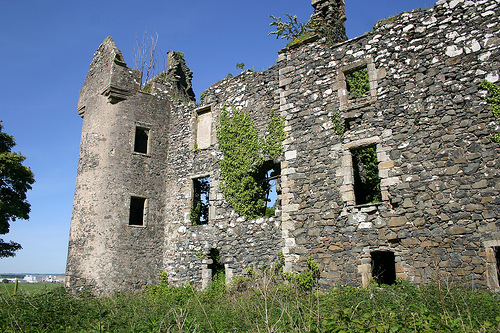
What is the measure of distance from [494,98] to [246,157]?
6.85 m

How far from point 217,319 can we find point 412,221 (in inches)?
192

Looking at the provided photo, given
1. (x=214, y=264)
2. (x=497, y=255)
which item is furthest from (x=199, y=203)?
(x=497, y=255)

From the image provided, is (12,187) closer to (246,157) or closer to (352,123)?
(246,157)

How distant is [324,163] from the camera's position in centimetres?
1061

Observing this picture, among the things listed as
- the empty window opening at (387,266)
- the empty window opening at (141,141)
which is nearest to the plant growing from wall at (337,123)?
the empty window opening at (387,266)

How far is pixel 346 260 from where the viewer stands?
9648 mm

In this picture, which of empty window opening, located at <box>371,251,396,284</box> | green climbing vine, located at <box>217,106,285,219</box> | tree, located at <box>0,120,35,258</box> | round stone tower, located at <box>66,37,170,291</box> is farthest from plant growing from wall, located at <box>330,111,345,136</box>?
tree, located at <box>0,120,35,258</box>

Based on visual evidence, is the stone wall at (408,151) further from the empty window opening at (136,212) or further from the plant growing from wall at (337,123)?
the empty window opening at (136,212)

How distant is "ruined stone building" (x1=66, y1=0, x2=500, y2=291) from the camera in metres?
8.71

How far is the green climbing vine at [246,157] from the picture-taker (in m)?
12.0

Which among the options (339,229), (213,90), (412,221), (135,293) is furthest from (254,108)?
(135,293)

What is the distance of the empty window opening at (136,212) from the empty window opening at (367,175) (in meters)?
7.80

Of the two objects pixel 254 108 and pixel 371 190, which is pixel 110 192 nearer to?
pixel 254 108

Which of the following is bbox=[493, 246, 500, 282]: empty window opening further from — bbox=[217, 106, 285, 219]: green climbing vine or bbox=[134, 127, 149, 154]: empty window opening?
bbox=[134, 127, 149, 154]: empty window opening
